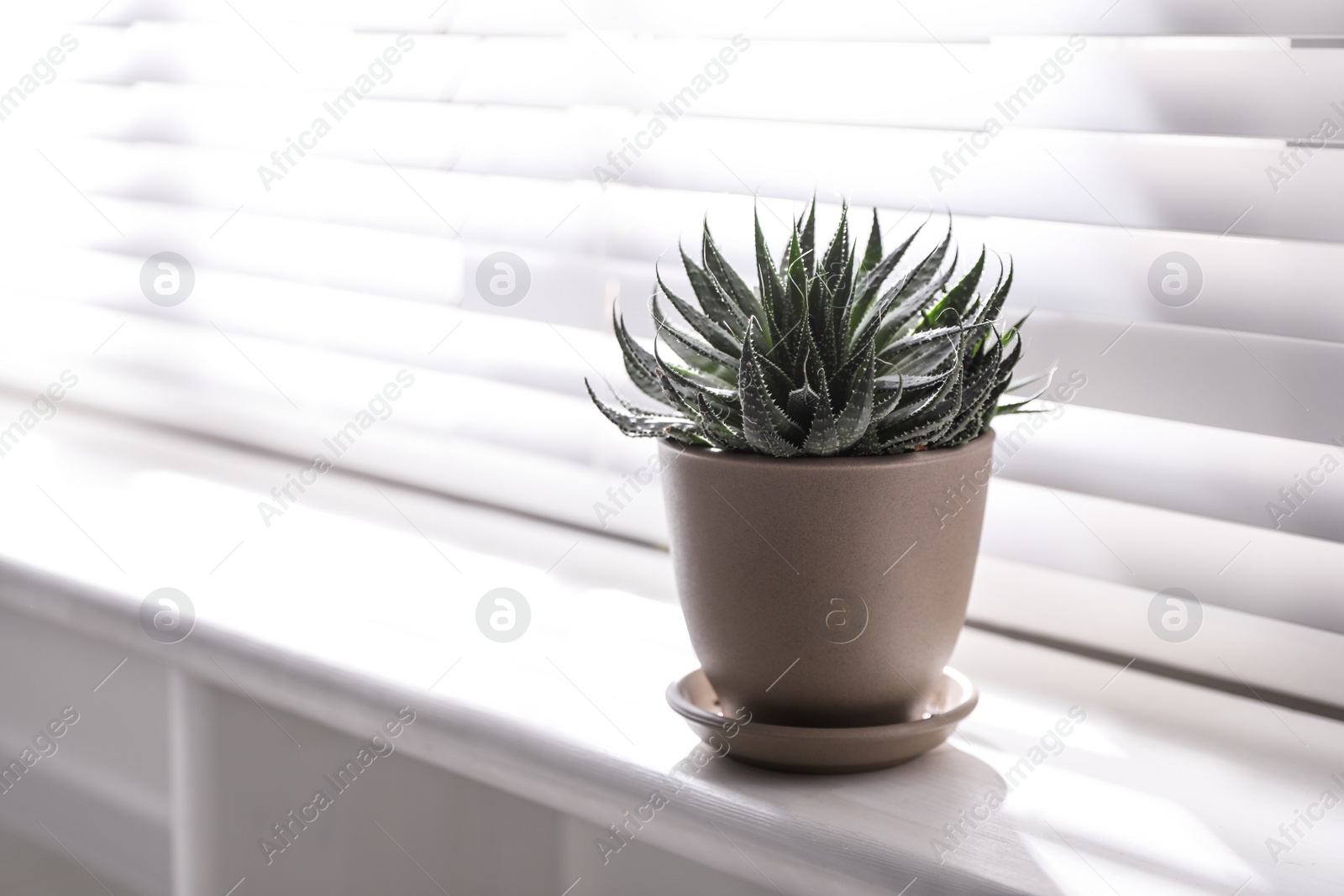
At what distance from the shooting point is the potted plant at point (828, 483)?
756 millimetres

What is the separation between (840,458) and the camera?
30.2 inches

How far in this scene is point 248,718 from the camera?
108cm

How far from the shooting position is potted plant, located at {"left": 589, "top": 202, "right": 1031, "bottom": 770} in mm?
756

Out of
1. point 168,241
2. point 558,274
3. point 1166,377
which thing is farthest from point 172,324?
point 1166,377

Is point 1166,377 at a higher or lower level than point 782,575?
higher

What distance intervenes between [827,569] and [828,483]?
0.19 feet

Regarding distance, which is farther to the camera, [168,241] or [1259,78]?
[168,241]

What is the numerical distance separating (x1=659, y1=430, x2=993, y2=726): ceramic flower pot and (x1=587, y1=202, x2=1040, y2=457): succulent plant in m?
0.02

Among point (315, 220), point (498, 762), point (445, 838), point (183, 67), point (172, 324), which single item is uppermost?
point (183, 67)

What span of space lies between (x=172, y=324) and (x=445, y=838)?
102 centimetres

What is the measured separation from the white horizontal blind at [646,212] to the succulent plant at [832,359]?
0.22m

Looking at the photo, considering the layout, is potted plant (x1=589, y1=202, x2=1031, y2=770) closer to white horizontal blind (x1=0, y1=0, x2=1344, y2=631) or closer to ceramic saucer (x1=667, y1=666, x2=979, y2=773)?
ceramic saucer (x1=667, y1=666, x2=979, y2=773)

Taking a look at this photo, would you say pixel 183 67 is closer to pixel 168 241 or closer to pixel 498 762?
pixel 168 241

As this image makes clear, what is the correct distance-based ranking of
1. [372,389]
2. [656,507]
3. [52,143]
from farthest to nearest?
[52,143], [372,389], [656,507]
